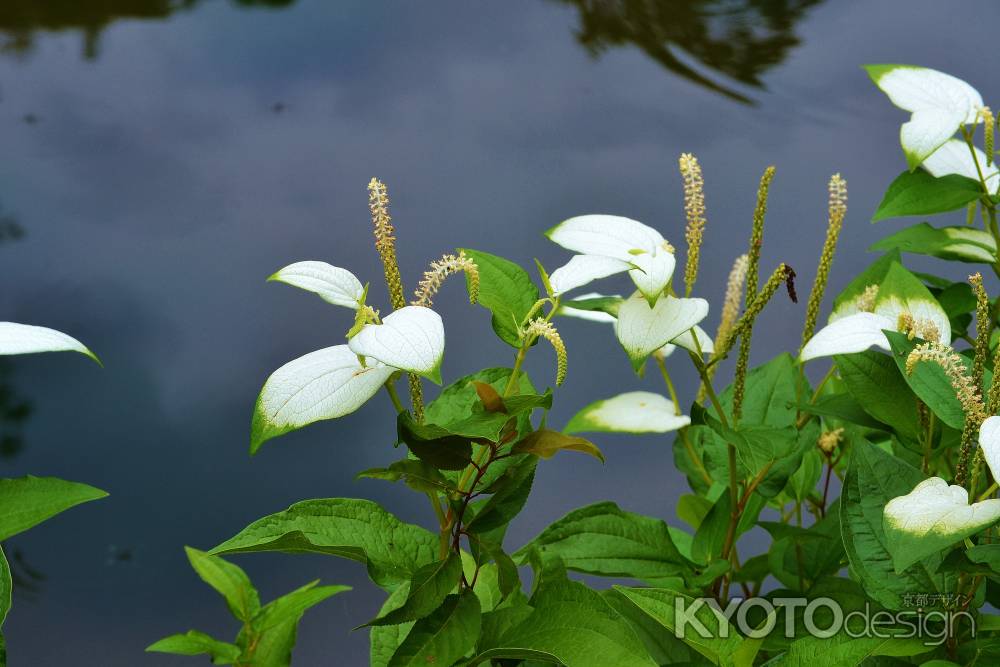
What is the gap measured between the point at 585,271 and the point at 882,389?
0.60 feet

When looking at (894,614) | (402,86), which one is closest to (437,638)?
(894,614)

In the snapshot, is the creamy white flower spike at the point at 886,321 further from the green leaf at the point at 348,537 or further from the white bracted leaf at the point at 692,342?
the green leaf at the point at 348,537

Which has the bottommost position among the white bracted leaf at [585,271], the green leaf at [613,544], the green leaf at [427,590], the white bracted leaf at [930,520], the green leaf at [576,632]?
the green leaf at [613,544]

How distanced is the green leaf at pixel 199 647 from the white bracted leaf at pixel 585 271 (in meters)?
0.33

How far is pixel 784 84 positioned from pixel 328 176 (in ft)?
1.70

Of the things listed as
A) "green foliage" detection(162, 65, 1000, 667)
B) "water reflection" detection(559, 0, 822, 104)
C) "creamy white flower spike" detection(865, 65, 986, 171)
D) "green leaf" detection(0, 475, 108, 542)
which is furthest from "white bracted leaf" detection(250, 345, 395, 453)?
"water reflection" detection(559, 0, 822, 104)

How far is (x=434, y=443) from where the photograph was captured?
387mm

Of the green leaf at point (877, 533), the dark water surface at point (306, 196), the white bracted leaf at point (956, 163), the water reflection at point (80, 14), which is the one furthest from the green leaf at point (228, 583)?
the water reflection at point (80, 14)

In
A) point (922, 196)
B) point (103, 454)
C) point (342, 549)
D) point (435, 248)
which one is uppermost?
point (922, 196)

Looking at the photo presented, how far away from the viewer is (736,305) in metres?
0.62

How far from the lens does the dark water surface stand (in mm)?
805

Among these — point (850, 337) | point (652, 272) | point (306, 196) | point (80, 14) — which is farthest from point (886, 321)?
point (80, 14)

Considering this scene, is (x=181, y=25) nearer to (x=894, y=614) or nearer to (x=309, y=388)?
(x=309, y=388)

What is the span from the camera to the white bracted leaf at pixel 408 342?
1.17 ft
